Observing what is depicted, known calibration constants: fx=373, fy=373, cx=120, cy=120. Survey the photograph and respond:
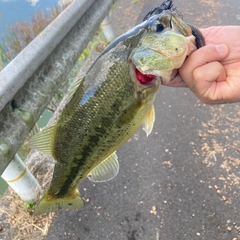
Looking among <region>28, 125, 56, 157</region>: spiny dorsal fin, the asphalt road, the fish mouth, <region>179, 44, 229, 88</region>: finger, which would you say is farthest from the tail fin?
<region>179, 44, 229, 88</region>: finger

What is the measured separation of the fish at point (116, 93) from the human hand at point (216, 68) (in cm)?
11

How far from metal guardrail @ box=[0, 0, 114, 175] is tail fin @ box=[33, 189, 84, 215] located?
44cm

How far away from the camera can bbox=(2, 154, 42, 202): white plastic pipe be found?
9.75 ft

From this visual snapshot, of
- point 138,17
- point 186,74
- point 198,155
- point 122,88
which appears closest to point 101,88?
point 122,88

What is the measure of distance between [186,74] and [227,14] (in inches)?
209

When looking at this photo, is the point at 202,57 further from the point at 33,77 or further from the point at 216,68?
the point at 33,77

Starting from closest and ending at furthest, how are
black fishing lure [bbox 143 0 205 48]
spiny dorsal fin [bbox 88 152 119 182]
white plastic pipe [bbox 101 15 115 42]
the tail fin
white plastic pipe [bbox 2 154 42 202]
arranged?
black fishing lure [bbox 143 0 205 48] → spiny dorsal fin [bbox 88 152 119 182] → the tail fin → white plastic pipe [bbox 2 154 42 202] → white plastic pipe [bbox 101 15 115 42]

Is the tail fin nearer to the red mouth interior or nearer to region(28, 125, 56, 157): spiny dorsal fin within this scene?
region(28, 125, 56, 157): spiny dorsal fin

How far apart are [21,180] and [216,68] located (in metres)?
1.85

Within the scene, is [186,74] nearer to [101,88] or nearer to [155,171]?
[101,88]

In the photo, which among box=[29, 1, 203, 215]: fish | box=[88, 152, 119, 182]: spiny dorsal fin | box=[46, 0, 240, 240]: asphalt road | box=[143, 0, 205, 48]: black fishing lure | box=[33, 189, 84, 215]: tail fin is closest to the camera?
box=[29, 1, 203, 215]: fish

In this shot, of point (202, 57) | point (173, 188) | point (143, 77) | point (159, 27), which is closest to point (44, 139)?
point (143, 77)

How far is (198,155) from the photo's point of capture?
13.1 ft

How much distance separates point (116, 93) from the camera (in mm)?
2000
